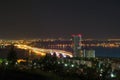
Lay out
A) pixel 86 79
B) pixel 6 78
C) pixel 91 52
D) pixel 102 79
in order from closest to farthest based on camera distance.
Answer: pixel 6 78 → pixel 86 79 → pixel 102 79 → pixel 91 52

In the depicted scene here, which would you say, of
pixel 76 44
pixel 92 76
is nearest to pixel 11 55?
pixel 92 76

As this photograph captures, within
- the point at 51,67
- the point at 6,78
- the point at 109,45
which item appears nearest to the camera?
the point at 6,78

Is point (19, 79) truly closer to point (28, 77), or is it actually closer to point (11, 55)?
point (28, 77)

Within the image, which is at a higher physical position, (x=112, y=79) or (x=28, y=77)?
(x=28, y=77)

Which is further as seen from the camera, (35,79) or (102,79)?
(102,79)

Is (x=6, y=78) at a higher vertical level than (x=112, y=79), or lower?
higher

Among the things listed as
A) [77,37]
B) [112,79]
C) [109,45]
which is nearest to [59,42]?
[109,45]

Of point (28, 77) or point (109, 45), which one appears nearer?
point (28, 77)

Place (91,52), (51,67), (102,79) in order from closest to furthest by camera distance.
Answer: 1. (102,79)
2. (51,67)
3. (91,52)

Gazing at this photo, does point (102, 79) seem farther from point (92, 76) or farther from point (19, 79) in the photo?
point (19, 79)
